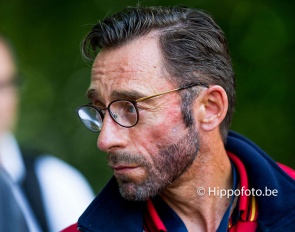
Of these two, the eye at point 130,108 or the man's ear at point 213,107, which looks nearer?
the eye at point 130,108

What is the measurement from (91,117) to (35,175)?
1286mm

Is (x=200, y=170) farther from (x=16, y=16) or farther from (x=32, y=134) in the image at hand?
(x=16, y=16)

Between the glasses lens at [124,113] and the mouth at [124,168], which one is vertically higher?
the glasses lens at [124,113]

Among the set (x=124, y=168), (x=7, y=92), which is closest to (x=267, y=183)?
(x=124, y=168)

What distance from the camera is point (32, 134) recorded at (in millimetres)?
3756

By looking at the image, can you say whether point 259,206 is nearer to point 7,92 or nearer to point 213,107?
point 213,107

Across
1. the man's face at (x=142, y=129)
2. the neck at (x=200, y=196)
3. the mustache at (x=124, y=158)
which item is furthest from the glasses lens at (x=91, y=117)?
the neck at (x=200, y=196)

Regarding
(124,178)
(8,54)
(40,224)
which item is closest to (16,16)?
(8,54)

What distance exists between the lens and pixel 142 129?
7.82 ft

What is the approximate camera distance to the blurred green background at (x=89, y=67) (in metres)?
3.83

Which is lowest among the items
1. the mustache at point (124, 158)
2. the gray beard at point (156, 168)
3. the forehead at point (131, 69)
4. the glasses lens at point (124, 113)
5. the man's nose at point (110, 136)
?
the gray beard at point (156, 168)

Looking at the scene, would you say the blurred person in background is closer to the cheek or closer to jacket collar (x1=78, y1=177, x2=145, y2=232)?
jacket collar (x1=78, y1=177, x2=145, y2=232)

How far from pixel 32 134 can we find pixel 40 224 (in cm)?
51

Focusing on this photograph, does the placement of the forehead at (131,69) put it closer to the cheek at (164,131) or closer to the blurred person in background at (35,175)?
the cheek at (164,131)
